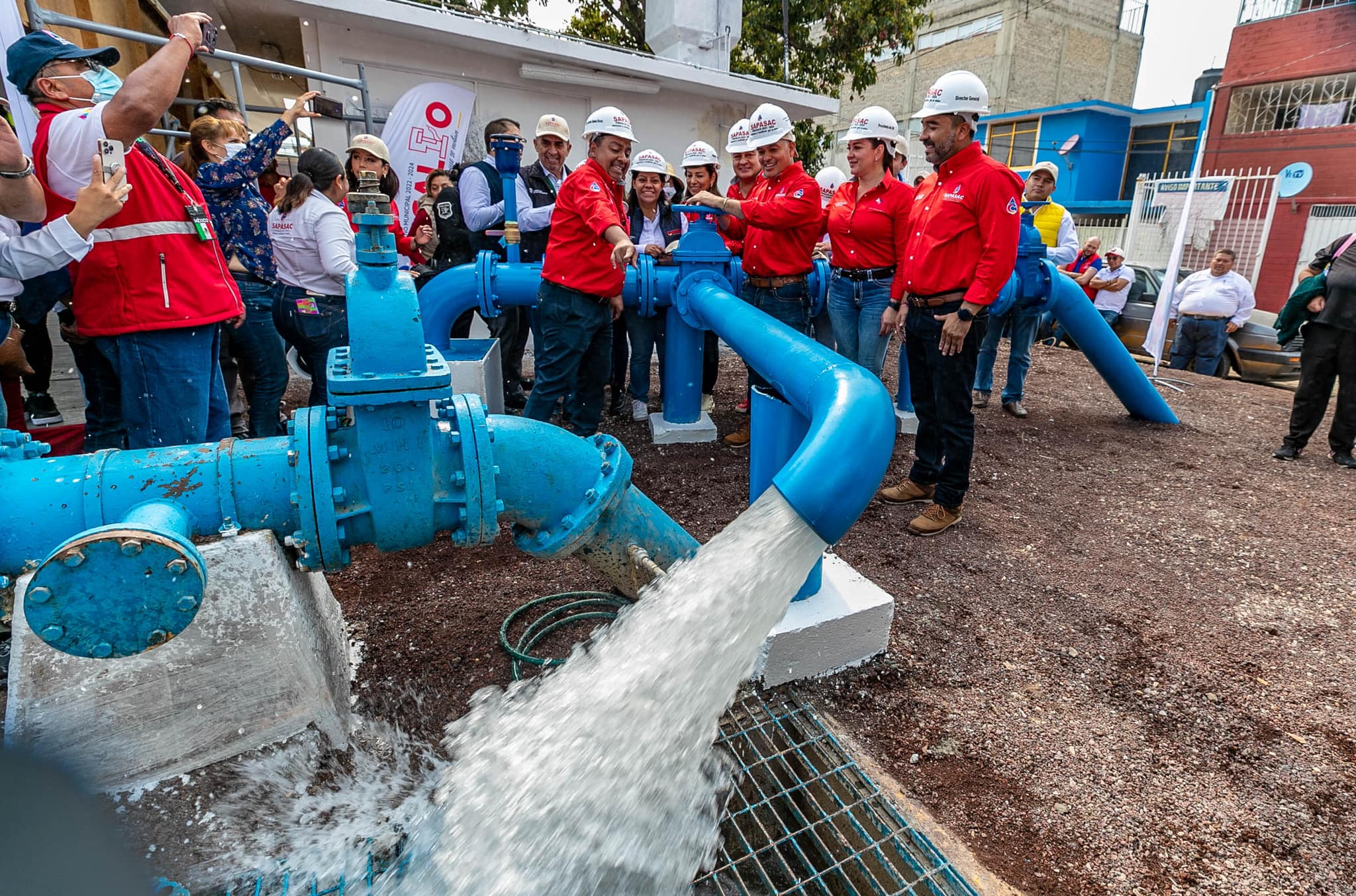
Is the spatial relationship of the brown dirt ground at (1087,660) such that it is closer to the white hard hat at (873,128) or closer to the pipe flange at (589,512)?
the pipe flange at (589,512)

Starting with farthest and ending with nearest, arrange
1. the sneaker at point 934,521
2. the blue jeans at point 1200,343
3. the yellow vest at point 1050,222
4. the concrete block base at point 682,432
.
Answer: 1. the blue jeans at point 1200,343
2. the yellow vest at point 1050,222
3. the concrete block base at point 682,432
4. the sneaker at point 934,521

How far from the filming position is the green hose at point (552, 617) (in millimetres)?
2242

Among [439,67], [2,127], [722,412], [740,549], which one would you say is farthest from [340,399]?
[439,67]

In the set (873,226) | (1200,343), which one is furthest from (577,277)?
(1200,343)

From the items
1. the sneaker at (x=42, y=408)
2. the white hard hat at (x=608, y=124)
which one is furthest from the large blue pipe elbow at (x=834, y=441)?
the sneaker at (x=42, y=408)

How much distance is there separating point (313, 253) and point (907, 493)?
310cm

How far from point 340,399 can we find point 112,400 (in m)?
1.64

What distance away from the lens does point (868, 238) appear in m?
3.86

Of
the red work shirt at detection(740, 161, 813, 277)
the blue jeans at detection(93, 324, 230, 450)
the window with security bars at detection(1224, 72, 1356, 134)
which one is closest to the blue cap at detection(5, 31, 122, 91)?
the blue jeans at detection(93, 324, 230, 450)

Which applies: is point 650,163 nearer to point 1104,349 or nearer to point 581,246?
point 581,246

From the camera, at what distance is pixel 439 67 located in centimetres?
686

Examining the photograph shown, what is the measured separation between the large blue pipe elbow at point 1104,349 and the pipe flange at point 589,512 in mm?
3919

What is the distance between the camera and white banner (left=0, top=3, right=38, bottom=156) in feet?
10.1

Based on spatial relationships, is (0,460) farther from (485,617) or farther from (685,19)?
(685,19)
